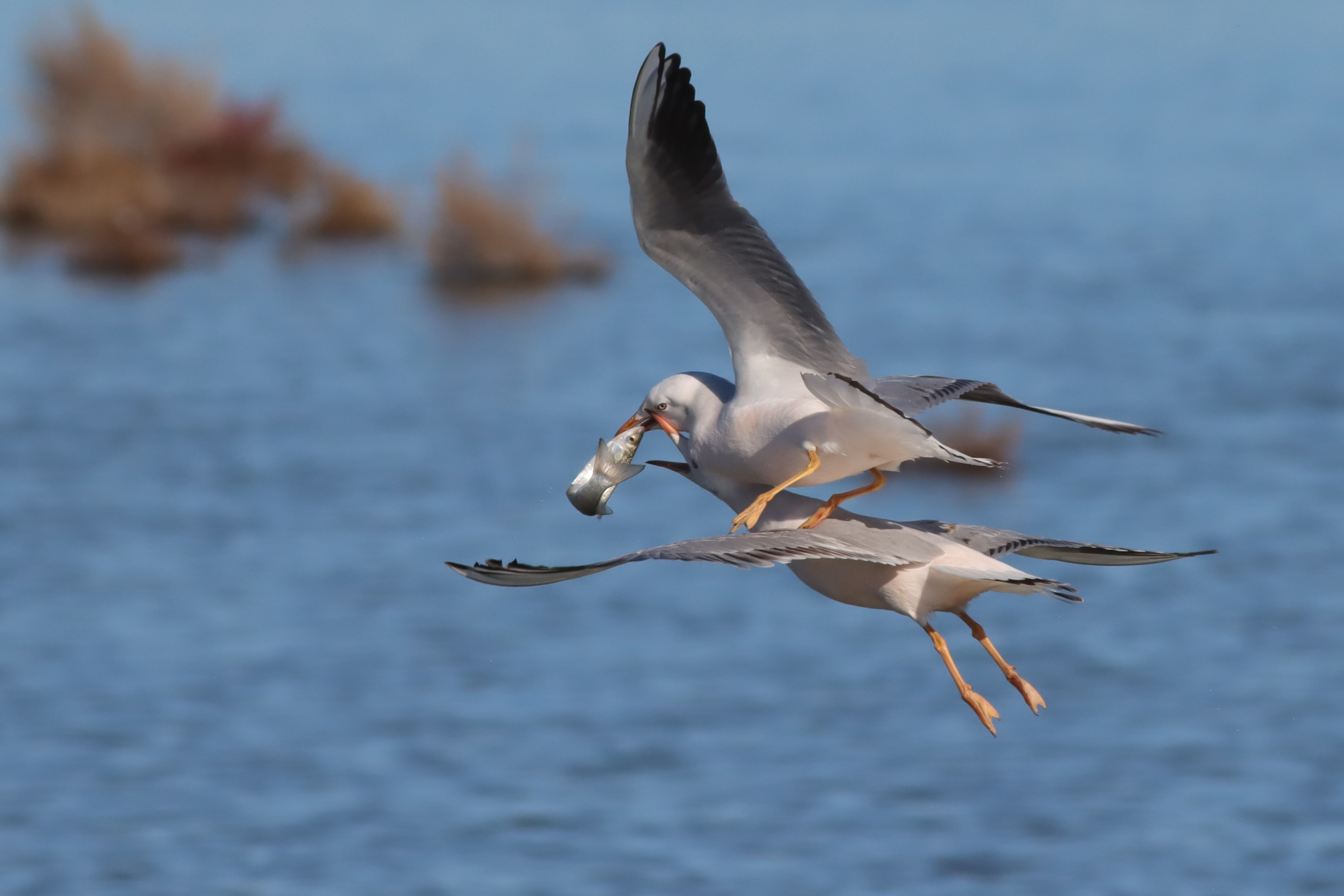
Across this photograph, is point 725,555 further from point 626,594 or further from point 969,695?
point 626,594

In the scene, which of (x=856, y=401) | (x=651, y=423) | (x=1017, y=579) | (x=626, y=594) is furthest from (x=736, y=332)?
(x=626, y=594)

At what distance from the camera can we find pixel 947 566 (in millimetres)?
6715

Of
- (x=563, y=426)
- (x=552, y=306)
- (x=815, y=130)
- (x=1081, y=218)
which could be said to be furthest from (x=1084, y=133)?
(x=563, y=426)

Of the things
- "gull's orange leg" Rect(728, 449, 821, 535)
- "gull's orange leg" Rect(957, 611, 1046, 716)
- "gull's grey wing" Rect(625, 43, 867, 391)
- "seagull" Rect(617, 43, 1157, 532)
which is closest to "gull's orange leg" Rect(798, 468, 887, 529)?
"seagull" Rect(617, 43, 1157, 532)

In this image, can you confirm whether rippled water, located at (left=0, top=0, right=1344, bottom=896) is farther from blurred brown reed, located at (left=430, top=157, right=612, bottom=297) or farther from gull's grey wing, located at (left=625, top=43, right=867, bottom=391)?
gull's grey wing, located at (left=625, top=43, right=867, bottom=391)

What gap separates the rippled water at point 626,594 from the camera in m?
23.9

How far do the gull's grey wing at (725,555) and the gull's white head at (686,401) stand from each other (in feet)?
1.92

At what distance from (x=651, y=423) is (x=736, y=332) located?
0.44 m

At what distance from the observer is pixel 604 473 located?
713 cm

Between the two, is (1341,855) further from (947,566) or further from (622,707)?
(947,566)

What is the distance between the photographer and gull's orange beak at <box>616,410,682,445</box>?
Result: 717 cm

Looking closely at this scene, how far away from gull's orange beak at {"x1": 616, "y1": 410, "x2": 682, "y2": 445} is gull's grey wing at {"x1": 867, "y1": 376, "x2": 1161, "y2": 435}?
0.73m

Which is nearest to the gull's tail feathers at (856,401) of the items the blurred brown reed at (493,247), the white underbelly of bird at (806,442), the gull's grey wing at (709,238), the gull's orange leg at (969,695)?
the white underbelly of bird at (806,442)

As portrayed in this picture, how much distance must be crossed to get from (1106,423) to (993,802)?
61.5ft
